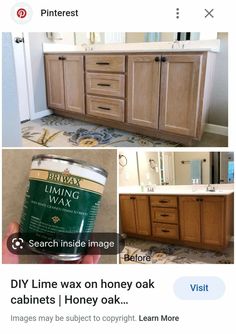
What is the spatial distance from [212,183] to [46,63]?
5.24ft

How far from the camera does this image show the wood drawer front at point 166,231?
0.53 meters

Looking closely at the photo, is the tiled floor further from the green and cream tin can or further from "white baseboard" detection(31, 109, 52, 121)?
the green and cream tin can

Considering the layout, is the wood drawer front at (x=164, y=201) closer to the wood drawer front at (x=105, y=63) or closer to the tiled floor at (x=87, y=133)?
the tiled floor at (x=87, y=133)

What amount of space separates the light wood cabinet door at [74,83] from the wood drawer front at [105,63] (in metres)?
0.07

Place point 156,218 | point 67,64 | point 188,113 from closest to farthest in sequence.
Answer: point 156,218 < point 188,113 < point 67,64

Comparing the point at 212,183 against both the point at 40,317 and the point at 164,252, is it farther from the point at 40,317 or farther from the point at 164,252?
the point at 40,317

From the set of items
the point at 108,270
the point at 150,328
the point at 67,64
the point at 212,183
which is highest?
the point at 67,64

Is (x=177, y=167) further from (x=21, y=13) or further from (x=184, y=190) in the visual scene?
(x=21, y=13)

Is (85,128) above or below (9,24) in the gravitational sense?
below

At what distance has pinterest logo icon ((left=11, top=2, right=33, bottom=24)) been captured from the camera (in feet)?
1.48

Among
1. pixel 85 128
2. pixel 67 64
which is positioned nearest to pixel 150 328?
pixel 85 128

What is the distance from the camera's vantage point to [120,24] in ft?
1.52

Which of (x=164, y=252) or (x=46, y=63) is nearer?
(x=164, y=252)

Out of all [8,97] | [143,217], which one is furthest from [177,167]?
[8,97]
